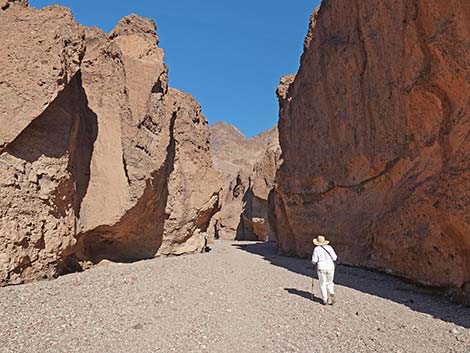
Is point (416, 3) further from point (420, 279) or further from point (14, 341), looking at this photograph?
point (14, 341)

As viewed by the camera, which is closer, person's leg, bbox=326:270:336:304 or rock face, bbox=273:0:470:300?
person's leg, bbox=326:270:336:304

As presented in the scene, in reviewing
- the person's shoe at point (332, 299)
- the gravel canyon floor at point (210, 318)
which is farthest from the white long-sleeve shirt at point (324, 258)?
the gravel canyon floor at point (210, 318)

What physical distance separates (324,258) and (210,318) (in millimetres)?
3165

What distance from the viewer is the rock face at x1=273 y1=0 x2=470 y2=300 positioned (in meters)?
8.30

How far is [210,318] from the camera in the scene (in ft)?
18.9

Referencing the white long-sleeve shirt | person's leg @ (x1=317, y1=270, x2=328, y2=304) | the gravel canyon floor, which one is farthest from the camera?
the white long-sleeve shirt

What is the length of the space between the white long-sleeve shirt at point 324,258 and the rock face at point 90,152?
607 cm

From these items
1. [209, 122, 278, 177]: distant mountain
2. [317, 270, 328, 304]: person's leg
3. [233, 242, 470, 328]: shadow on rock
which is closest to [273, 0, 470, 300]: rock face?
[233, 242, 470, 328]: shadow on rock

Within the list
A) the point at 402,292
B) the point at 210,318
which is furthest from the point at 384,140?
the point at 210,318

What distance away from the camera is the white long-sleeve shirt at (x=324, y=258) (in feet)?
24.8

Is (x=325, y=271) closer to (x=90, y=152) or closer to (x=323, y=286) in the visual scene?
(x=323, y=286)

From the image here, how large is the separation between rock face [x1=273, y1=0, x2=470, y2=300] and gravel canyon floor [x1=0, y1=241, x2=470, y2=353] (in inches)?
73.4

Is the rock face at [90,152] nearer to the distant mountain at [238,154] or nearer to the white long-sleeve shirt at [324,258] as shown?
the white long-sleeve shirt at [324,258]

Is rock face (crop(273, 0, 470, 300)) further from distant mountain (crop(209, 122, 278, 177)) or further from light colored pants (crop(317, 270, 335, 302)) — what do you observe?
distant mountain (crop(209, 122, 278, 177))
